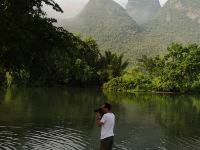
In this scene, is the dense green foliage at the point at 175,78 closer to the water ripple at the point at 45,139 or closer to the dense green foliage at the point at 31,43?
the water ripple at the point at 45,139

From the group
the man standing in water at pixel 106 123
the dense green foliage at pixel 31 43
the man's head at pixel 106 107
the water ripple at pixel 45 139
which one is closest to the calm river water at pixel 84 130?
the water ripple at pixel 45 139

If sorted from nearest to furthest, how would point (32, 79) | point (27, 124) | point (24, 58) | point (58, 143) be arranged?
point (24, 58), point (32, 79), point (58, 143), point (27, 124)

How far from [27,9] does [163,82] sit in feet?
245

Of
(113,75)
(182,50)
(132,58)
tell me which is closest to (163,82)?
(182,50)

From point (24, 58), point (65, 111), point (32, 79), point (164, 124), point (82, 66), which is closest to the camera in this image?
point (24, 58)

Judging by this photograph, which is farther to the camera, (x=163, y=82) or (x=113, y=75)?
(x=113, y=75)

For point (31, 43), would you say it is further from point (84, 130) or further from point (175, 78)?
point (175, 78)

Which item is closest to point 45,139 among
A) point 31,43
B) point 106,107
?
point 106,107

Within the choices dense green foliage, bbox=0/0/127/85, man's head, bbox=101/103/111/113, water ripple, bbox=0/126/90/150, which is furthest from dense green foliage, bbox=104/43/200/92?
man's head, bbox=101/103/111/113

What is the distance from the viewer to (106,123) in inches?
543

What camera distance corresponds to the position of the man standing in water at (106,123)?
13680 mm

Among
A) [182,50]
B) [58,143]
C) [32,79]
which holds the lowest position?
[58,143]

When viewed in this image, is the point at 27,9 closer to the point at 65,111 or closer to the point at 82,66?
the point at 65,111

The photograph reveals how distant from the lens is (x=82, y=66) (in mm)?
92938
